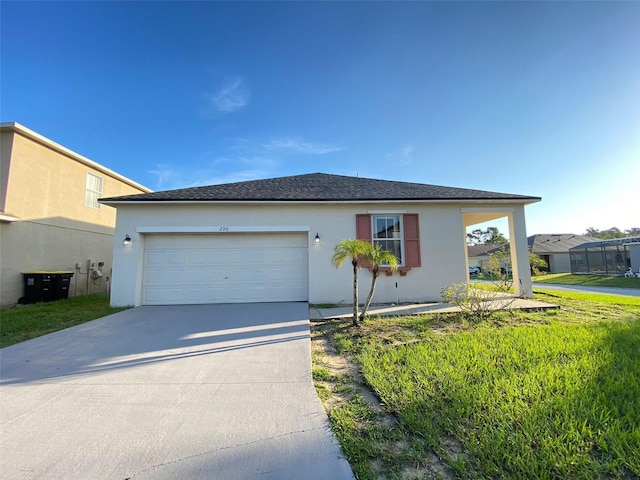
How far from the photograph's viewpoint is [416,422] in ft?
8.38

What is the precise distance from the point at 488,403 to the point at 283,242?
7284 mm

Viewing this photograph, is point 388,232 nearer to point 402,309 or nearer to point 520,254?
point 402,309

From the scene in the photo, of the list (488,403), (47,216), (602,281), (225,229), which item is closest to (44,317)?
(225,229)

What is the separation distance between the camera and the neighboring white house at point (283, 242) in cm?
892

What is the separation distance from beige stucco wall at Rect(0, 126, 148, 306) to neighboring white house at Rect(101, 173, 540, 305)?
3.87m

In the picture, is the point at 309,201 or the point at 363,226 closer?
the point at 309,201

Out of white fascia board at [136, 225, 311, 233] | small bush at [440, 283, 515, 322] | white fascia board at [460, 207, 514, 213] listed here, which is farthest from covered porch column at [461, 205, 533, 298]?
white fascia board at [136, 225, 311, 233]

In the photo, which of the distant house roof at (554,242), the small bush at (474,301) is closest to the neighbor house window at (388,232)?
the small bush at (474,301)

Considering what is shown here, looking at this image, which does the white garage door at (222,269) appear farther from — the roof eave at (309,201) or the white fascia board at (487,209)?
the white fascia board at (487,209)

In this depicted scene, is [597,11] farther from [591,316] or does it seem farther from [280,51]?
[280,51]

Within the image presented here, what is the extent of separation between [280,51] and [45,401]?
31.9 feet

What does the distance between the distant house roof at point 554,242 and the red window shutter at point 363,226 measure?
29428 millimetres

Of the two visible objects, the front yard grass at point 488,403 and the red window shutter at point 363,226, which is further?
the red window shutter at point 363,226

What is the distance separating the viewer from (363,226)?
30.3 ft
